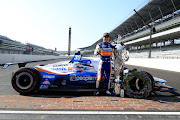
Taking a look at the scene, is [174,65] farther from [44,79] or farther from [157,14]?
[157,14]

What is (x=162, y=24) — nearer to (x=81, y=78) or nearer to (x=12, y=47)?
(x=81, y=78)

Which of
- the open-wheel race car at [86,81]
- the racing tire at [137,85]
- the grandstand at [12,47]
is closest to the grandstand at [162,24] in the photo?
the grandstand at [12,47]

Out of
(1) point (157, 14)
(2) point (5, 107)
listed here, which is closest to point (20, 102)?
(2) point (5, 107)

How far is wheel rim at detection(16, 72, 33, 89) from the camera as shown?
11.6 ft

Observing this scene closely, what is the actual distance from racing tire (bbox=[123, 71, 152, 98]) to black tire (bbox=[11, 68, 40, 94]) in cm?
248

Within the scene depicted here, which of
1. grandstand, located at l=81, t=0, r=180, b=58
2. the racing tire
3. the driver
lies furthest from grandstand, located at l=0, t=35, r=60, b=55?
the racing tire

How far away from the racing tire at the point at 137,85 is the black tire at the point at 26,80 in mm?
2478

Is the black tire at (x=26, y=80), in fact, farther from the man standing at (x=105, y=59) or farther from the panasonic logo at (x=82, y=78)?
the man standing at (x=105, y=59)

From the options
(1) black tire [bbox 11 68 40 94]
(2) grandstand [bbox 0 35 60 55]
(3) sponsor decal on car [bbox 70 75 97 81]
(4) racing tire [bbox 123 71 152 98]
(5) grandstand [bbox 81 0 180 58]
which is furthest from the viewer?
(2) grandstand [bbox 0 35 60 55]

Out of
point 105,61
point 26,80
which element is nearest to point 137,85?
point 105,61

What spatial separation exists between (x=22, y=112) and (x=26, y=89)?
3.83ft

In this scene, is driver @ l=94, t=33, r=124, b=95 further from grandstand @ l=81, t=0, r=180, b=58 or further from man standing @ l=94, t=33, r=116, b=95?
grandstand @ l=81, t=0, r=180, b=58

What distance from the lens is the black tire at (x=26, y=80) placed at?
3502 mm

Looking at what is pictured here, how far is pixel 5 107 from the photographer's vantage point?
267 centimetres
